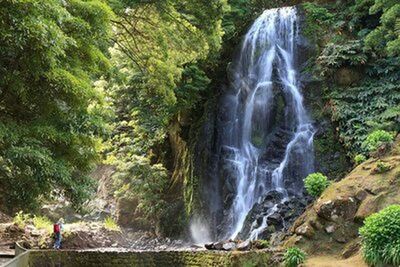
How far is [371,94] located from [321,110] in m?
1.82

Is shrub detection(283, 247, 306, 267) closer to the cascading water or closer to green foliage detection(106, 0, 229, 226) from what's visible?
the cascading water

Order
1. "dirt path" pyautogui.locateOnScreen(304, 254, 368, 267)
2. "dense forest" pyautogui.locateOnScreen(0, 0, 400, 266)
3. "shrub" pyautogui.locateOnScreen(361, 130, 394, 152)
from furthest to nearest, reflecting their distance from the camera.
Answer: "shrub" pyautogui.locateOnScreen(361, 130, 394, 152), "dirt path" pyautogui.locateOnScreen(304, 254, 368, 267), "dense forest" pyautogui.locateOnScreen(0, 0, 400, 266)

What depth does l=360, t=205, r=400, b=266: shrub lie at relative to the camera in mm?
7633

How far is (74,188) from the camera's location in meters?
7.87

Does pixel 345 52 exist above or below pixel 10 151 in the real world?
above

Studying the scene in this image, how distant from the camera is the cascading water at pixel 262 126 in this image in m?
15.6

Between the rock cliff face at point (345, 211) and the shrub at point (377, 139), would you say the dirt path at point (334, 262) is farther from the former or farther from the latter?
the shrub at point (377, 139)

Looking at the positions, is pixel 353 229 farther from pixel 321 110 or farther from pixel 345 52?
pixel 345 52

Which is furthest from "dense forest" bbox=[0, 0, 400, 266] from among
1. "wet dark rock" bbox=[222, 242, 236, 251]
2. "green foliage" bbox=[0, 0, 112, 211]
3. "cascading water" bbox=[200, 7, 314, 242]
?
"wet dark rock" bbox=[222, 242, 236, 251]

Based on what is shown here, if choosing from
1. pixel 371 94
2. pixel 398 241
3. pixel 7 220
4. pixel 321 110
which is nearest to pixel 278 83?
pixel 321 110

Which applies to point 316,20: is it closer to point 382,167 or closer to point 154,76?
point 154,76

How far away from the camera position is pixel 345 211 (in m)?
9.46

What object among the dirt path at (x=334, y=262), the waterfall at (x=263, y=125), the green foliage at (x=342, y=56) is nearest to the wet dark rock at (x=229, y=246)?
the waterfall at (x=263, y=125)

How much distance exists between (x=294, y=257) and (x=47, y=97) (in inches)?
215
